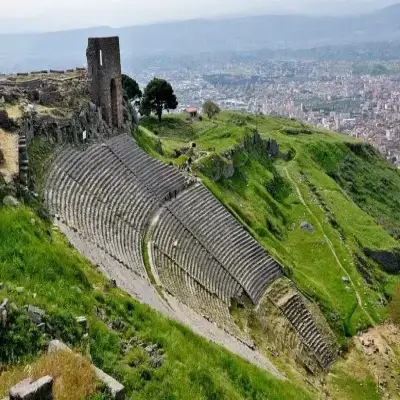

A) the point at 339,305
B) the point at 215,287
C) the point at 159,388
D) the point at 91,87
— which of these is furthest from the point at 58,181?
the point at 339,305

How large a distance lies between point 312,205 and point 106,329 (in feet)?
121

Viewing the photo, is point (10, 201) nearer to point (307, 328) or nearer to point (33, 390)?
point (33, 390)

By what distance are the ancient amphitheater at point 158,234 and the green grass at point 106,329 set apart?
3.62 m

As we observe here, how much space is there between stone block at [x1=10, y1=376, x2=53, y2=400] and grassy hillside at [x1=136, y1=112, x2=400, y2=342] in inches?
1051

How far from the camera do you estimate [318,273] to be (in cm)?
3803

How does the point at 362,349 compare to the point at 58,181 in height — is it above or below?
below

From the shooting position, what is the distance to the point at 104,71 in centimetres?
3600

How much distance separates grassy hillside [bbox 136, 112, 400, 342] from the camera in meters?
36.4

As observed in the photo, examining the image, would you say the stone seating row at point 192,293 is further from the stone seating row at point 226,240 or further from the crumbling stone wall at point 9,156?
the crumbling stone wall at point 9,156

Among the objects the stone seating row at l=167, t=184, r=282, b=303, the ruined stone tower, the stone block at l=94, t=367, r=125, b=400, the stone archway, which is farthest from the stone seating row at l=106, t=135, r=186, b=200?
the stone block at l=94, t=367, r=125, b=400

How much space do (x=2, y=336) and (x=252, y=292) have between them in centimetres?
2145

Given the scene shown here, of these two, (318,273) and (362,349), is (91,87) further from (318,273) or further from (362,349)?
(362,349)

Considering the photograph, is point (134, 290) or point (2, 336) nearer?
point (2, 336)

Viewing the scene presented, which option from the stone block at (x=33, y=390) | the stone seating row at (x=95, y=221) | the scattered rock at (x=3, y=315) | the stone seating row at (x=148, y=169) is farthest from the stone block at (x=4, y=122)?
the stone block at (x=33, y=390)
